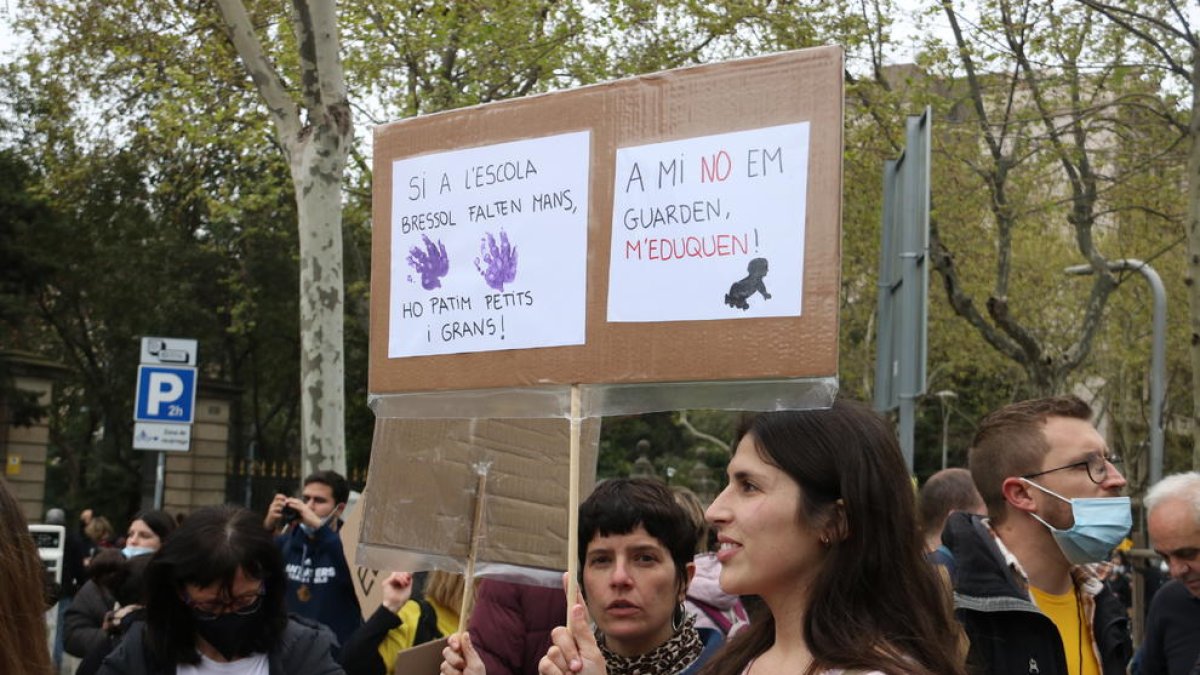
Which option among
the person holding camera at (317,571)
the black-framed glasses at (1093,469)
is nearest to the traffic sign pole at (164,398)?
the person holding camera at (317,571)

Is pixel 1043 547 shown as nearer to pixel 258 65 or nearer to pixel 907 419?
pixel 907 419

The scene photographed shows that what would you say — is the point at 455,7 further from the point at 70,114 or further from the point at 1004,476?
the point at 1004,476

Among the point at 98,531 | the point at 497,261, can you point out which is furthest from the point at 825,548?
the point at 98,531

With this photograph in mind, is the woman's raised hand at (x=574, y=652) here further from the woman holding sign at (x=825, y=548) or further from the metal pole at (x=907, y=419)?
the metal pole at (x=907, y=419)

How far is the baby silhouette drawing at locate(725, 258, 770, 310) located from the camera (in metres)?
3.11

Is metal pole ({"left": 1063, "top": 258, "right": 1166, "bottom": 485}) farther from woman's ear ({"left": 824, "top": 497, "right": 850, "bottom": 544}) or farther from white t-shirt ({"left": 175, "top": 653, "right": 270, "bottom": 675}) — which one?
woman's ear ({"left": 824, "top": 497, "right": 850, "bottom": 544})

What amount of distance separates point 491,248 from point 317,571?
13.5 feet

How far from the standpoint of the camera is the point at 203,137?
19.2 meters

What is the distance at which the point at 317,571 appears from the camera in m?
7.38

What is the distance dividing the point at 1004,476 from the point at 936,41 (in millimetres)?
13786

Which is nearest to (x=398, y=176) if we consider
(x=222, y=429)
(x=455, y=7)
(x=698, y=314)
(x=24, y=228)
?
(x=698, y=314)

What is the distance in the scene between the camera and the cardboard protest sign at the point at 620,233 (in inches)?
121

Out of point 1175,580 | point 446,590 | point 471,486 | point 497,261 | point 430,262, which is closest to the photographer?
point 497,261

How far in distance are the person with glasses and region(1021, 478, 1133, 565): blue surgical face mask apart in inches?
78.9
